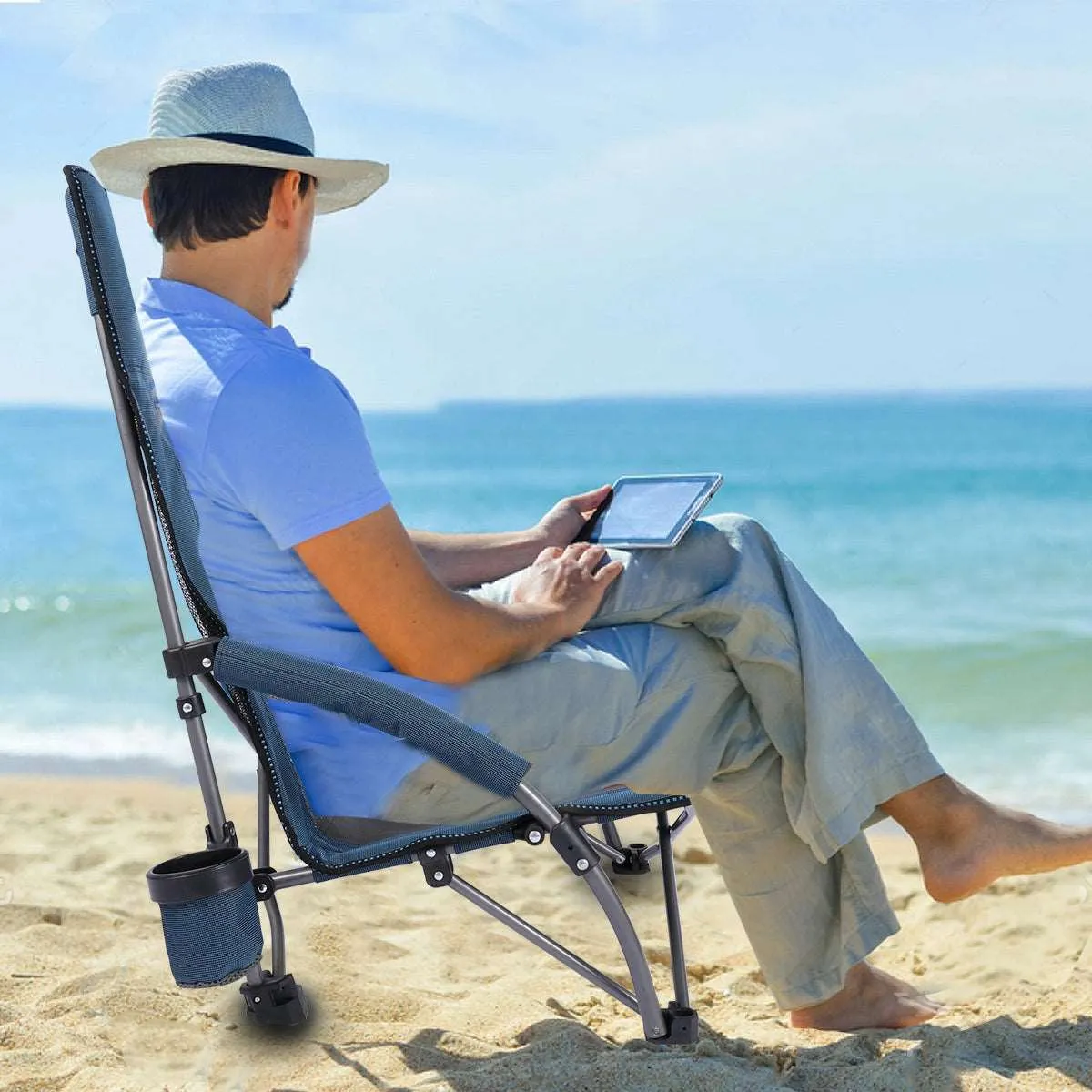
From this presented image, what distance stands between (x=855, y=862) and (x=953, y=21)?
29521 mm

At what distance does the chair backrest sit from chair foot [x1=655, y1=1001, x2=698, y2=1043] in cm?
57

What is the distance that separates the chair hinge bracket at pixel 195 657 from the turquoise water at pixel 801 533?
151 inches

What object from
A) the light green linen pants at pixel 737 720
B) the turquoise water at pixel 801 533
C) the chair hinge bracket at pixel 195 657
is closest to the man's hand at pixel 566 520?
the light green linen pants at pixel 737 720

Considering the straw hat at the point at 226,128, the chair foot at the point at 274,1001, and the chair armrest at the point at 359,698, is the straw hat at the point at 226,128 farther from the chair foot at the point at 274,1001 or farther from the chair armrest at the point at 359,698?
the chair foot at the point at 274,1001

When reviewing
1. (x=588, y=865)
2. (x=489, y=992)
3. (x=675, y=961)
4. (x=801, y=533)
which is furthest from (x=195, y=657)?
(x=801, y=533)

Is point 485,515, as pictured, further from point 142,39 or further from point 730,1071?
point 730,1071

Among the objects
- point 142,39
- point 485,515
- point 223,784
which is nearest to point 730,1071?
point 223,784

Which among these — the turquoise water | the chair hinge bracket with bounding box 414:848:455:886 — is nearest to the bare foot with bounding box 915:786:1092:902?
the chair hinge bracket with bounding box 414:848:455:886

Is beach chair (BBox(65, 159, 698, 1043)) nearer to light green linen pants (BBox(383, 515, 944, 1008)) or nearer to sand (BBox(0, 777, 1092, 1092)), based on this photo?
light green linen pants (BBox(383, 515, 944, 1008))

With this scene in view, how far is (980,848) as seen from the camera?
2.28 metres

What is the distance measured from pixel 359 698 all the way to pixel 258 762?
0.23m

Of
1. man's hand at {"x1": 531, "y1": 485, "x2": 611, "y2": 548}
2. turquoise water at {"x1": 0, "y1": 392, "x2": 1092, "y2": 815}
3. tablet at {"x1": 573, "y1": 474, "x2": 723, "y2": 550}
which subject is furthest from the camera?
turquoise water at {"x1": 0, "y1": 392, "x2": 1092, "y2": 815}

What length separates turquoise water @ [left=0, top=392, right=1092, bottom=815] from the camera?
6.56 metres

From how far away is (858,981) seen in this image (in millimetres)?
2438
